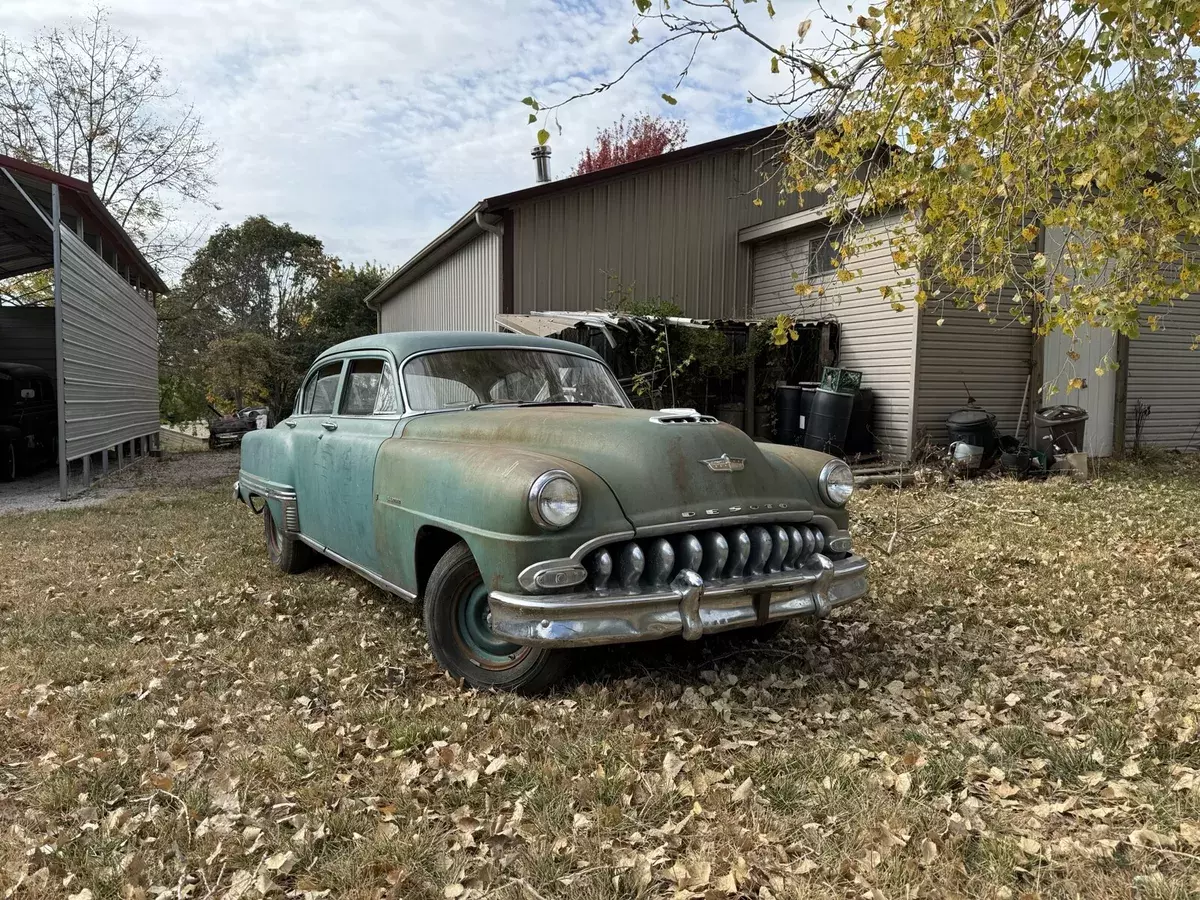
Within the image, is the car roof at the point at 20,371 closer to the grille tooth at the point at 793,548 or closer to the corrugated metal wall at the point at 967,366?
the grille tooth at the point at 793,548

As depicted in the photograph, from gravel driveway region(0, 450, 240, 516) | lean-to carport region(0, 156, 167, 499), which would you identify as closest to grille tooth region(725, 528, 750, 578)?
gravel driveway region(0, 450, 240, 516)

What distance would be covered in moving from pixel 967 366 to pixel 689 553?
374 inches

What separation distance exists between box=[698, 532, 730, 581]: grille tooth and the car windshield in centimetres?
156

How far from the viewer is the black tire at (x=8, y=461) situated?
11.6 m

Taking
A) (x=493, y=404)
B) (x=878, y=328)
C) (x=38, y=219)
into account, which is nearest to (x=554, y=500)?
(x=493, y=404)

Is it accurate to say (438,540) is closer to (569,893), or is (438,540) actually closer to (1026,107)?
(569,893)

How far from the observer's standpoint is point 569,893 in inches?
88.0

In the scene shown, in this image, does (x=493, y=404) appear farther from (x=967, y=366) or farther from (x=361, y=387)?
(x=967, y=366)

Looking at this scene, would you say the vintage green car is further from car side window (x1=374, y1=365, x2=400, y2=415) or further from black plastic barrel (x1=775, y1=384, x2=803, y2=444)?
black plastic barrel (x1=775, y1=384, x2=803, y2=444)

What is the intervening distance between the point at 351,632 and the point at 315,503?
3.20 ft

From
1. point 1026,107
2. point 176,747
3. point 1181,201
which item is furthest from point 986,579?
point 176,747

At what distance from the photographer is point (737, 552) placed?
3369mm

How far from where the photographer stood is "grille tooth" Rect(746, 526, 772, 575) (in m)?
3.43

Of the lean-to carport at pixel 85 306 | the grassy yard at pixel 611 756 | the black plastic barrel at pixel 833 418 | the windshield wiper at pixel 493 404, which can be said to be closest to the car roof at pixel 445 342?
the windshield wiper at pixel 493 404
